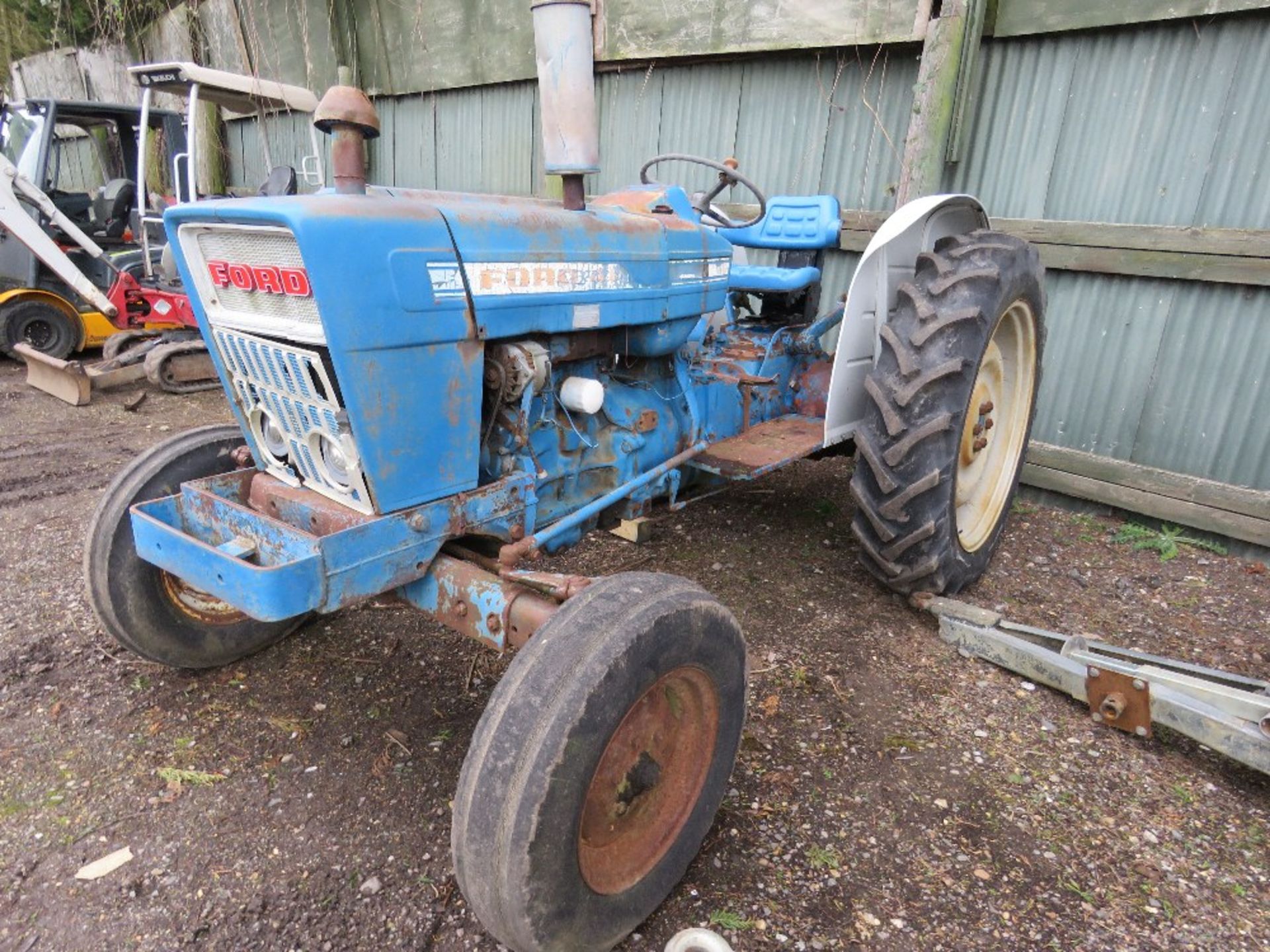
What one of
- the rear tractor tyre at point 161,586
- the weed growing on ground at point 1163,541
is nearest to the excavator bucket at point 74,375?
the rear tractor tyre at point 161,586

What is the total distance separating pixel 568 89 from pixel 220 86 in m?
5.33

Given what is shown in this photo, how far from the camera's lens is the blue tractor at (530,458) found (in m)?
1.48

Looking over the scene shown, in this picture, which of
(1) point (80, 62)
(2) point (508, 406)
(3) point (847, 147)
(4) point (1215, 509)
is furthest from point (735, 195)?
(1) point (80, 62)

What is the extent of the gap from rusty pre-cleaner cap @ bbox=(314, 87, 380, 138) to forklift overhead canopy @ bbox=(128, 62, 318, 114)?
504cm

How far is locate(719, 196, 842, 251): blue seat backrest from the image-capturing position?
11.6ft

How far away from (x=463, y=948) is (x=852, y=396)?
2196 mm

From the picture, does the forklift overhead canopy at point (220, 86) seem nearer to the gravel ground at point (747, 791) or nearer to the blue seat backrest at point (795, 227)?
the blue seat backrest at point (795, 227)

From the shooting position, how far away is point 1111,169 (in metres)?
3.56

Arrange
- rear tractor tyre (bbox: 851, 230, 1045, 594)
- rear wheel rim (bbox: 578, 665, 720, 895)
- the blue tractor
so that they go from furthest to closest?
rear tractor tyre (bbox: 851, 230, 1045, 594), rear wheel rim (bbox: 578, 665, 720, 895), the blue tractor

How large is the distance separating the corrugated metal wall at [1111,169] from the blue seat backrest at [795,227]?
0.92 meters

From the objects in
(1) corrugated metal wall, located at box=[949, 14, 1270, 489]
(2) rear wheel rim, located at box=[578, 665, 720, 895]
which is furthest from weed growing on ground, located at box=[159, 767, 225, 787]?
(1) corrugated metal wall, located at box=[949, 14, 1270, 489]

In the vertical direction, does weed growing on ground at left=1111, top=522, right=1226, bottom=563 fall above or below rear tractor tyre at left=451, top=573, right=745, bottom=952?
below

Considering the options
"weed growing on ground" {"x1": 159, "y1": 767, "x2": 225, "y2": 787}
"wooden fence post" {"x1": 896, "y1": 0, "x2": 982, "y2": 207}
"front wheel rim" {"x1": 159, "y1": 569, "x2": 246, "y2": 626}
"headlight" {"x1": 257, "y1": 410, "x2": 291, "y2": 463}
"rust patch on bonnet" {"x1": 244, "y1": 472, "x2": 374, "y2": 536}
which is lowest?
"weed growing on ground" {"x1": 159, "y1": 767, "x2": 225, "y2": 787}

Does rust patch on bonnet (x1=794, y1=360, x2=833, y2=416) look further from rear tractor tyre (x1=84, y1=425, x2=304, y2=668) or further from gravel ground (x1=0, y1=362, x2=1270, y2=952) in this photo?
rear tractor tyre (x1=84, y1=425, x2=304, y2=668)
